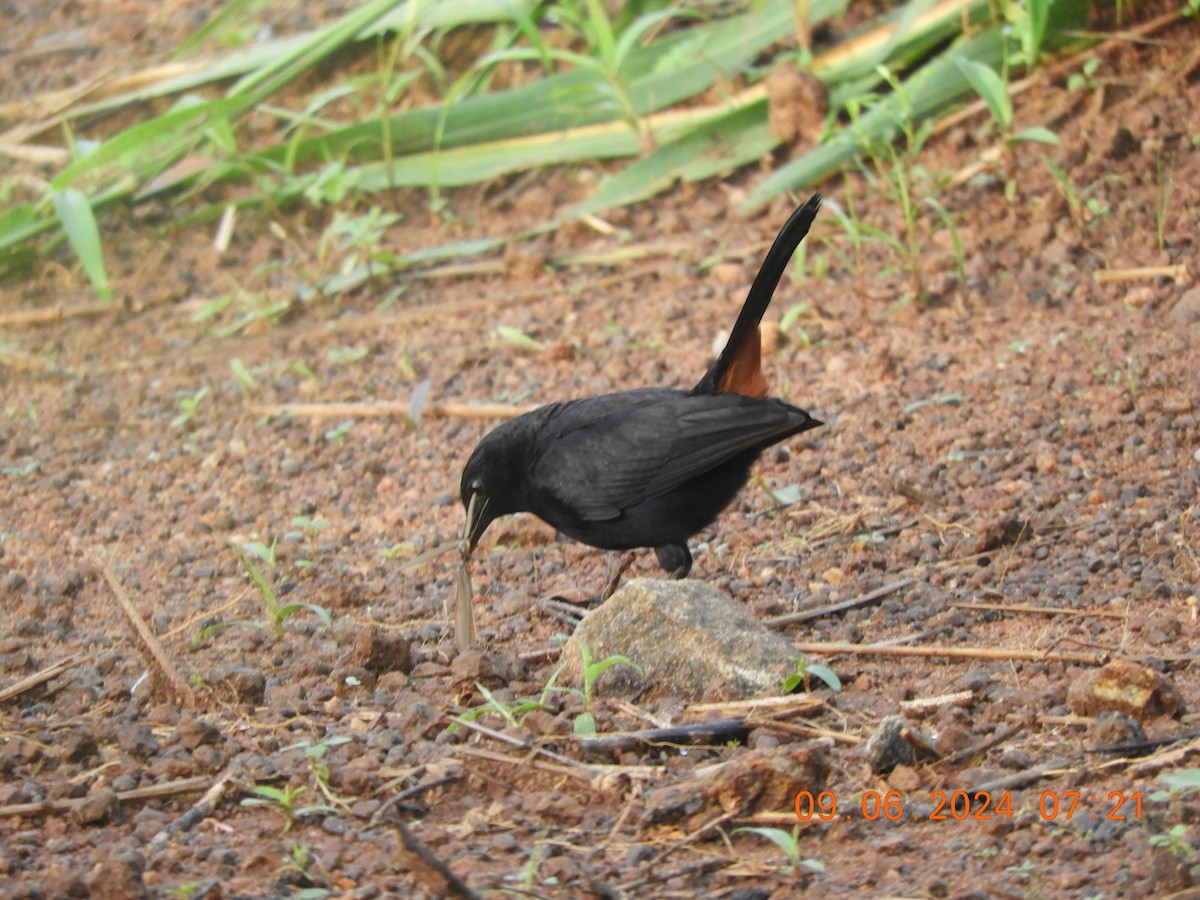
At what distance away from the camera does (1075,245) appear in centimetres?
612

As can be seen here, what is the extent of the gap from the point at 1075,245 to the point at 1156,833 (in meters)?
3.90

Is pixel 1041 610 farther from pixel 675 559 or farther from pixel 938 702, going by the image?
pixel 675 559

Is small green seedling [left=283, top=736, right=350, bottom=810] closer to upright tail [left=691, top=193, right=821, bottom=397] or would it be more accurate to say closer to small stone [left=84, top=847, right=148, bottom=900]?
small stone [left=84, top=847, right=148, bottom=900]

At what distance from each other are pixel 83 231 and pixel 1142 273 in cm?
473

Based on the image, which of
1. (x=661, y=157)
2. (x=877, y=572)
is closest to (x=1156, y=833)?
(x=877, y=572)

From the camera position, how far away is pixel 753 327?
4609 mm

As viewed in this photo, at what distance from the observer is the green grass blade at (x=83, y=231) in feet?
21.4

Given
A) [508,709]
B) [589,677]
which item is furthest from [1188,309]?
[508,709]

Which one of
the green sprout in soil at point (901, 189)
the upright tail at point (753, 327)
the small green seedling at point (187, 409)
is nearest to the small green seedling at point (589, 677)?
the upright tail at point (753, 327)

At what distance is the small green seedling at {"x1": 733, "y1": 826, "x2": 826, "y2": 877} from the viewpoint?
108 inches

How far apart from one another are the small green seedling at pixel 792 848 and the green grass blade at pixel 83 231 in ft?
15.5

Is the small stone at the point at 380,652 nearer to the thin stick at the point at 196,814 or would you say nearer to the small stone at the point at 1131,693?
the thin stick at the point at 196,814

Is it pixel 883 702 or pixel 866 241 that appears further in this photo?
pixel 866 241

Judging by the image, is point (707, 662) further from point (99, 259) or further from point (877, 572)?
point (99, 259)
